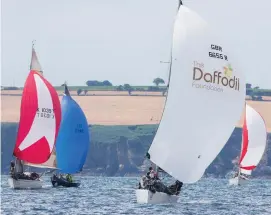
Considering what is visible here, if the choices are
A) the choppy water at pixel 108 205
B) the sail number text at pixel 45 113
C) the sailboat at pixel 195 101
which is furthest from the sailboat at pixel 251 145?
the sailboat at pixel 195 101

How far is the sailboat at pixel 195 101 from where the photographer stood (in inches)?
2229

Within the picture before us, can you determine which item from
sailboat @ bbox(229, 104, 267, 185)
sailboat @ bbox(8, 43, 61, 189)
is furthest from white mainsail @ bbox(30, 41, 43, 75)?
sailboat @ bbox(229, 104, 267, 185)

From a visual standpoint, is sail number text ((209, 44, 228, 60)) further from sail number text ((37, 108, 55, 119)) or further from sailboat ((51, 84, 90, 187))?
sailboat ((51, 84, 90, 187))

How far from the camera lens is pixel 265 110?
7854 inches

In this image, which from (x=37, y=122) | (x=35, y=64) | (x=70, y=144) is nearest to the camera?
(x=37, y=122)

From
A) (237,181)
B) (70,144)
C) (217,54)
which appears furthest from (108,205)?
(237,181)

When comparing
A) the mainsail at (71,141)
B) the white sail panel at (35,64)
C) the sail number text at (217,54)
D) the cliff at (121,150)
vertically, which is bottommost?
the cliff at (121,150)

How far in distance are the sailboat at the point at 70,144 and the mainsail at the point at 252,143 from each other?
79.0 feet

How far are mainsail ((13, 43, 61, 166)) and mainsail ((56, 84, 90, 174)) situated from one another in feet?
27.1

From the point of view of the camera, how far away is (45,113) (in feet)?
245

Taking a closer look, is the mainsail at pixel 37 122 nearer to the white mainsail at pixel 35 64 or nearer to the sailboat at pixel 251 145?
the white mainsail at pixel 35 64

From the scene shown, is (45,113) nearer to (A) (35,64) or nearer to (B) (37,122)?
(B) (37,122)

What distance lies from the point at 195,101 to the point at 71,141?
2974 cm

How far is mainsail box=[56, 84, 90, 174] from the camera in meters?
84.6
